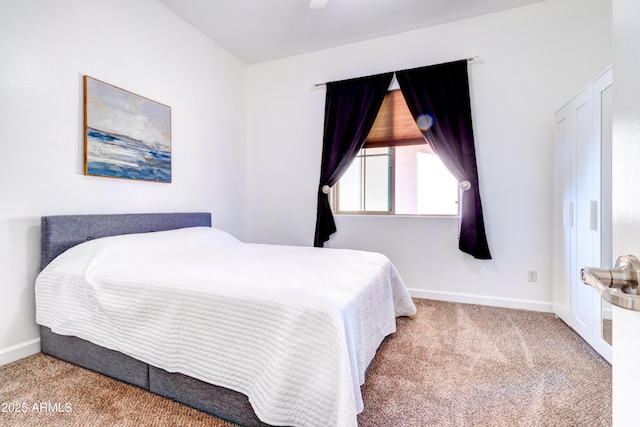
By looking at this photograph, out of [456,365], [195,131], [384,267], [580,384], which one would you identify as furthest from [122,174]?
[580,384]

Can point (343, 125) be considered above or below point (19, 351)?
above

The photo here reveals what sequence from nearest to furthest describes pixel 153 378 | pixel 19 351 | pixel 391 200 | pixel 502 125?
pixel 153 378, pixel 19 351, pixel 502 125, pixel 391 200

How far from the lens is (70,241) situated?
6.41ft

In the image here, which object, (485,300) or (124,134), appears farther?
(485,300)

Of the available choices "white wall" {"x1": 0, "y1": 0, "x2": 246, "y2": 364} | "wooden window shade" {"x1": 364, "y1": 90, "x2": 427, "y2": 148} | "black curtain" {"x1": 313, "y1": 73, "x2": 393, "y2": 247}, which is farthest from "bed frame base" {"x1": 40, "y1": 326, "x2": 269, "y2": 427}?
"wooden window shade" {"x1": 364, "y1": 90, "x2": 427, "y2": 148}

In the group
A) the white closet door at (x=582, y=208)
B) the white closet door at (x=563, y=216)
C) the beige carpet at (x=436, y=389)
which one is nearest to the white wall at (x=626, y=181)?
the beige carpet at (x=436, y=389)

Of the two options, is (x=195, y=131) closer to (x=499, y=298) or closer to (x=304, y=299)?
(x=304, y=299)

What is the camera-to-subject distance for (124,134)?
93.3 inches

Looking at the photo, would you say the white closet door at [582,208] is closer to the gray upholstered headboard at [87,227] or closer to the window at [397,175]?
the window at [397,175]

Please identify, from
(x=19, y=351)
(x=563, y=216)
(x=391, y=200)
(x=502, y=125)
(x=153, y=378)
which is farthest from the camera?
(x=391, y=200)

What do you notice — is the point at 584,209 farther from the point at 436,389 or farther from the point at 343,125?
the point at 343,125

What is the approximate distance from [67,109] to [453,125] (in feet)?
10.6

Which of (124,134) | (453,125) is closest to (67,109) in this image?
(124,134)

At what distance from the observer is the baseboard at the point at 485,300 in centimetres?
267
